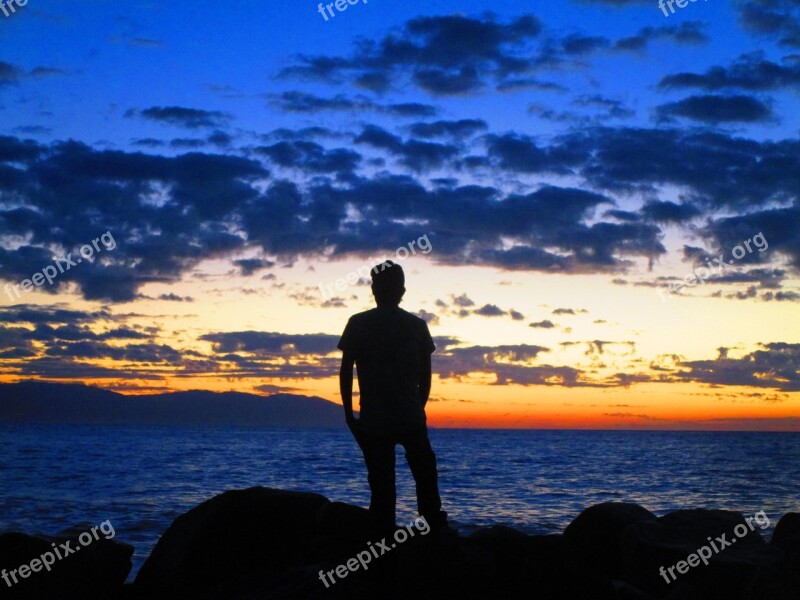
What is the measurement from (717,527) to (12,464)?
132 ft

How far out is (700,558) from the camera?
25.8 feet

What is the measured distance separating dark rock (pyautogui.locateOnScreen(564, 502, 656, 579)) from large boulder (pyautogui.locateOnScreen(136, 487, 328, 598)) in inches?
129

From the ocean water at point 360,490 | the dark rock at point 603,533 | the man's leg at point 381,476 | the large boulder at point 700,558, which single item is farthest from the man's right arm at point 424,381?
the ocean water at point 360,490

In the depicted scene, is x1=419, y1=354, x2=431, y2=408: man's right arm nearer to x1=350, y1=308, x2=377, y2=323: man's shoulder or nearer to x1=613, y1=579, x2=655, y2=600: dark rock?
x1=350, y1=308, x2=377, y2=323: man's shoulder

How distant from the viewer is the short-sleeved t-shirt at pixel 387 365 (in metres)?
6.11

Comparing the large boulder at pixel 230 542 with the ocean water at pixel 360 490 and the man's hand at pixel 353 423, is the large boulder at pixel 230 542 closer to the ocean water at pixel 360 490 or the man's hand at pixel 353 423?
the man's hand at pixel 353 423

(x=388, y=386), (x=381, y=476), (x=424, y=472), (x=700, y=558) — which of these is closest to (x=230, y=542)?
(x=381, y=476)

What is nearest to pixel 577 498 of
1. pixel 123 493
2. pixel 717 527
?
pixel 123 493

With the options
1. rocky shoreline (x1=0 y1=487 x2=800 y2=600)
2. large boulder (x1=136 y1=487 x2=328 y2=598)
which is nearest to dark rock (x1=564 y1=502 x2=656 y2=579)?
rocky shoreline (x1=0 y1=487 x2=800 y2=600)

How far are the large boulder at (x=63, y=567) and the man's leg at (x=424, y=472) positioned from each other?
366cm

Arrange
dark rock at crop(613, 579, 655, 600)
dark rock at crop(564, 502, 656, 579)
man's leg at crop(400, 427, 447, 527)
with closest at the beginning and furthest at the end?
1. man's leg at crop(400, 427, 447, 527)
2. dark rock at crop(613, 579, 655, 600)
3. dark rock at crop(564, 502, 656, 579)

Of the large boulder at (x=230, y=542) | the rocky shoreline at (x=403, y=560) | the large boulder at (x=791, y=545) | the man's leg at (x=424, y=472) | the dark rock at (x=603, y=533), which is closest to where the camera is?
the man's leg at (x=424, y=472)

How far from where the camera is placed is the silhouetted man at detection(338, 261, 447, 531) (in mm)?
6125

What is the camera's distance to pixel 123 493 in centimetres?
2455
